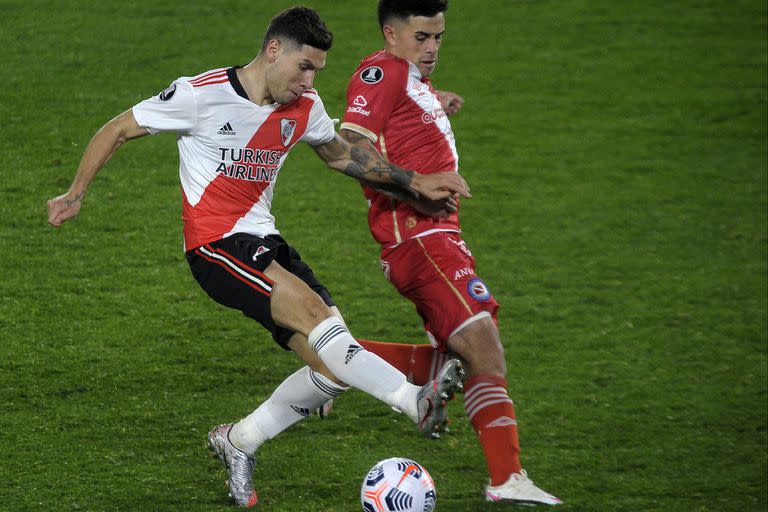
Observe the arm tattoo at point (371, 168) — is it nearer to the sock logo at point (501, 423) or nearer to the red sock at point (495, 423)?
the red sock at point (495, 423)

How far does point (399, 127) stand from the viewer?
5.36 m

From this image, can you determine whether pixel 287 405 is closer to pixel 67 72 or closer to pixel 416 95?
pixel 416 95

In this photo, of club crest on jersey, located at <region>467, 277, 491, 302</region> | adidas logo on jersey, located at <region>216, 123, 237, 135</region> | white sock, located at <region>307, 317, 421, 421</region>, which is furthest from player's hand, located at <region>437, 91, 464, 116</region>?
white sock, located at <region>307, 317, 421, 421</region>

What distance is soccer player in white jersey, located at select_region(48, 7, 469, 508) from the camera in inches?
178

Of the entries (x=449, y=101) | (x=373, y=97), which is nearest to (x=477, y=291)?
(x=373, y=97)

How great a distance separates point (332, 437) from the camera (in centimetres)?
573

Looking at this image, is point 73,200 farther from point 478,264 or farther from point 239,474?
point 478,264

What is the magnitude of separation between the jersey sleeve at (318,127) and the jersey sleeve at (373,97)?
6.9 inches

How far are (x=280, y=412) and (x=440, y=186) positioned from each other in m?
1.18

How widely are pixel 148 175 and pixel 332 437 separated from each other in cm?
381

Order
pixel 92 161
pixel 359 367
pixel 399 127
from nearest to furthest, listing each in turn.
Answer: pixel 359 367 < pixel 92 161 < pixel 399 127

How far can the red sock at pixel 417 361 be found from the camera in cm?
564

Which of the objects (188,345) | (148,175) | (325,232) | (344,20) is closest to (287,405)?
(188,345)

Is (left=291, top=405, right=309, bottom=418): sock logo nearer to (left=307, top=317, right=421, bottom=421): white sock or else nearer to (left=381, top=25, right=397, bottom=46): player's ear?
(left=307, top=317, right=421, bottom=421): white sock
